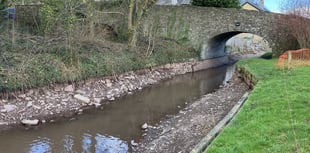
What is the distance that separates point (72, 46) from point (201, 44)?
492 inches

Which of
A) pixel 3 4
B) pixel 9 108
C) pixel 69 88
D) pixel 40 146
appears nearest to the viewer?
pixel 40 146

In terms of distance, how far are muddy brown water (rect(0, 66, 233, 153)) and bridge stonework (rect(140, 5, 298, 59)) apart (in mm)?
8954

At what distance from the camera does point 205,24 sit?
22844 mm

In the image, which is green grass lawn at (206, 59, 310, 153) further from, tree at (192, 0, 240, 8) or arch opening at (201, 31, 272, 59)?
tree at (192, 0, 240, 8)

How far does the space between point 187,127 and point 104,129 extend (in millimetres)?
2308

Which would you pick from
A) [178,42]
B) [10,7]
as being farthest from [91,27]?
[178,42]

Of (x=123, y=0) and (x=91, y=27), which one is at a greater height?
(x=123, y=0)

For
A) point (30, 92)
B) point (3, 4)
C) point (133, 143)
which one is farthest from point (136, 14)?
point (133, 143)

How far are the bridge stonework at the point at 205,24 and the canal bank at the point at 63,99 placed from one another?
731 cm

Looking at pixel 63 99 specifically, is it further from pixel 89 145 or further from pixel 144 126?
pixel 89 145

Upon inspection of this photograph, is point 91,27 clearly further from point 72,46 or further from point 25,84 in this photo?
point 25,84

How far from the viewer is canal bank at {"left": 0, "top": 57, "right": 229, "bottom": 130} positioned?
9547 millimetres

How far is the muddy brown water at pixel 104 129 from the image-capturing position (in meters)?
7.69

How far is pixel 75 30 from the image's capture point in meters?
13.3
